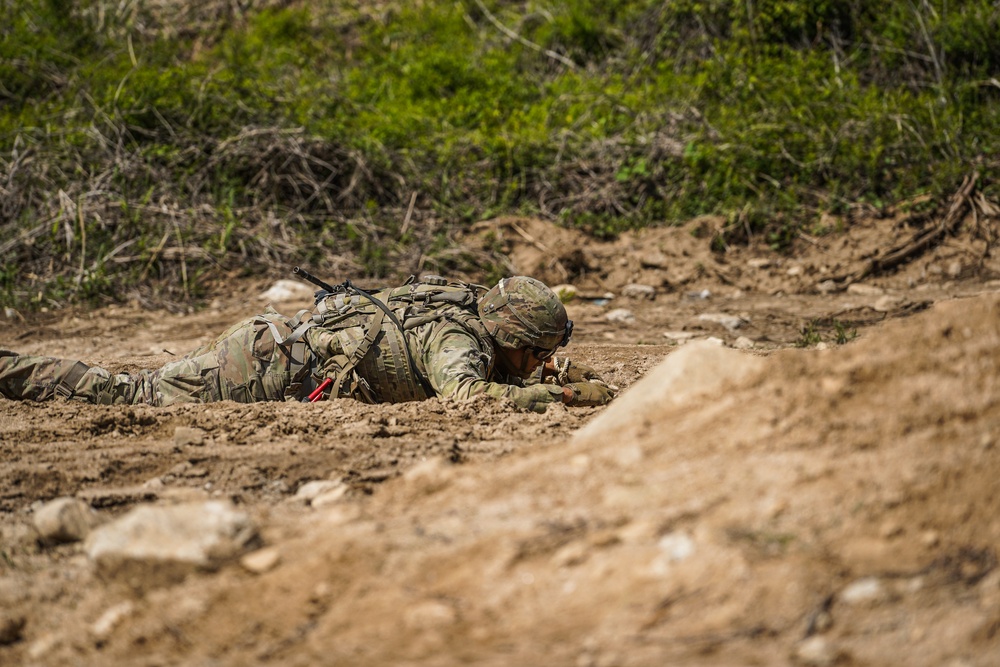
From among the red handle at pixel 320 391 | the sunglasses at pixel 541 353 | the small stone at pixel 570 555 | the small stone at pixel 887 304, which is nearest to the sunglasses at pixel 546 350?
the sunglasses at pixel 541 353

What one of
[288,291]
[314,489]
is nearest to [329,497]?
[314,489]

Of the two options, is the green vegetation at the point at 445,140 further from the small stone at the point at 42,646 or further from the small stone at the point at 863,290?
the small stone at the point at 42,646

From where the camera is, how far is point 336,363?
13.3ft

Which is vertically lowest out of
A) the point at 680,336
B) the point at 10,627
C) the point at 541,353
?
the point at 680,336

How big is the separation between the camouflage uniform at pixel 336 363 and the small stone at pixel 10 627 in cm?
189

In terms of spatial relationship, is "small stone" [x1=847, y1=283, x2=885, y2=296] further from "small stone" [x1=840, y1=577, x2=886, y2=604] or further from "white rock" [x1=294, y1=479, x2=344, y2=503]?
"small stone" [x1=840, y1=577, x2=886, y2=604]

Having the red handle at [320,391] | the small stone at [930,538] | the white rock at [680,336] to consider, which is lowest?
the white rock at [680,336]

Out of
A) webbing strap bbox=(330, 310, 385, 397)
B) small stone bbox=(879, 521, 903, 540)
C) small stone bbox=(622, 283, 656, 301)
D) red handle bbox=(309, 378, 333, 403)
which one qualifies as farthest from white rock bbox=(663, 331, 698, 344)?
small stone bbox=(879, 521, 903, 540)

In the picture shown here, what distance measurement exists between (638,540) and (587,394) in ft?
7.06

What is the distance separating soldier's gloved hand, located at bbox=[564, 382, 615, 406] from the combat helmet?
0.23 metres

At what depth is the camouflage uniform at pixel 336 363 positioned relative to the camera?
4004 mm

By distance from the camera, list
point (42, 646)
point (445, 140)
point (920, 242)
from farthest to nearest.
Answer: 1. point (445, 140)
2. point (920, 242)
3. point (42, 646)

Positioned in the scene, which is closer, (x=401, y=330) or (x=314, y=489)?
(x=314, y=489)

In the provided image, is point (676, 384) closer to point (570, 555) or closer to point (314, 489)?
point (570, 555)
